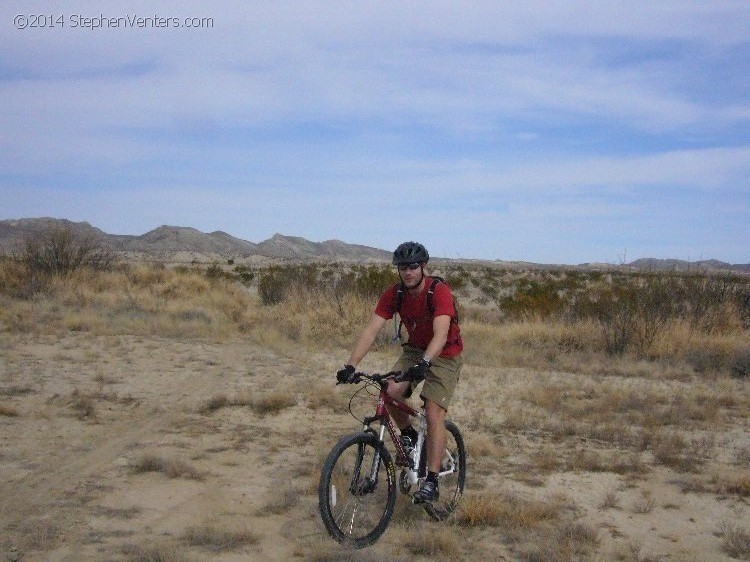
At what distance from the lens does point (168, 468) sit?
6828 millimetres

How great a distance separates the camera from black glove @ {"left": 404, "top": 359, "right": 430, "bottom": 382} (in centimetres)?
516

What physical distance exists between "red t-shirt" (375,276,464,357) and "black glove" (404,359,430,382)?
1.58 ft

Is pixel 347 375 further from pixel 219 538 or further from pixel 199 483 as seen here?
pixel 199 483

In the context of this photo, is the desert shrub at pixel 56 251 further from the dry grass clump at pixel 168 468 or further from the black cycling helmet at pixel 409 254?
the black cycling helmet at pixel 409 254

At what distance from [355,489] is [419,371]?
3.01ft

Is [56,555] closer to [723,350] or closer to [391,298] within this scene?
[391,298]

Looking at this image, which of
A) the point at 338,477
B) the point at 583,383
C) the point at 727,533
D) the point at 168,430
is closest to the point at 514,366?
the point at 583,383

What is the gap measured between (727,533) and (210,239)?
424ft

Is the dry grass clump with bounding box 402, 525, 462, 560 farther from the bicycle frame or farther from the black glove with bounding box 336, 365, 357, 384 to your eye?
the black glove with bounding box 336, 365, 357, 384

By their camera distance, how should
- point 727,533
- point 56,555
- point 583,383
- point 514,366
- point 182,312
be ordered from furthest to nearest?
point 182,312
point 514,366
point 583,383
point 727,533
point 56,555

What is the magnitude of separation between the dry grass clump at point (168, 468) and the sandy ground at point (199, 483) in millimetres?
31

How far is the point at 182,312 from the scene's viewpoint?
20.5 metres

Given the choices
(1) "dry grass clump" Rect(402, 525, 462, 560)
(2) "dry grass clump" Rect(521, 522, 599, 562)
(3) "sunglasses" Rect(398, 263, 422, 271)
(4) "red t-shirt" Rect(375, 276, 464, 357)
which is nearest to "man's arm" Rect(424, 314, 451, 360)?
(4) "red t-shirt" Rect(375, 276, 464, 357)

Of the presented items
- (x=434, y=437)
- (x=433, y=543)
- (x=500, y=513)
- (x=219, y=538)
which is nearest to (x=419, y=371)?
(x=434, y=437)
